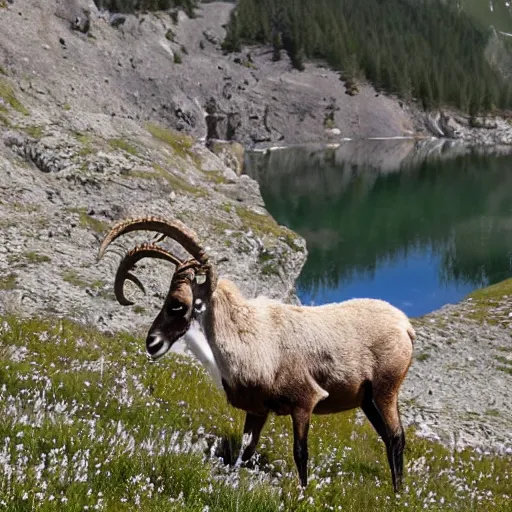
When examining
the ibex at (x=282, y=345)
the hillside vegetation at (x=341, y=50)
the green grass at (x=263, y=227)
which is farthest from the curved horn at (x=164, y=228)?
the hillside vegetation at (x=341, y=50)

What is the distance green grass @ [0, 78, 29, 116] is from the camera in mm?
32281

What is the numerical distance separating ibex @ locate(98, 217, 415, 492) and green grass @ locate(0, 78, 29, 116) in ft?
93.0

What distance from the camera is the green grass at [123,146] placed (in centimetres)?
3244

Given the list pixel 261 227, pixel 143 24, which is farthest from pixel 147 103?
pixel 261 227

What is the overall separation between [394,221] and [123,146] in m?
38.5

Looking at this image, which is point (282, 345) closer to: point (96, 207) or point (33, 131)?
point (96, 207)

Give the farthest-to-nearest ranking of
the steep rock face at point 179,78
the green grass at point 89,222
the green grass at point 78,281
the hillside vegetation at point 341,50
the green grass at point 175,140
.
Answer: the hillside vegetation at point 341,50
the steep rock face at point 179,78
the green grass at point 175,140
the green grass at point 89,222
the green grass at point 78,281

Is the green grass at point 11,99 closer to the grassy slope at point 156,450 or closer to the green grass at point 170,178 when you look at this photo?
the green grass at point 170,178

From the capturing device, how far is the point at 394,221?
64.1 metres

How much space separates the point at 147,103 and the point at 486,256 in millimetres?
60918

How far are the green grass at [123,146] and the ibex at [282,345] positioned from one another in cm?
2611

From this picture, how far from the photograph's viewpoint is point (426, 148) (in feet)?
443

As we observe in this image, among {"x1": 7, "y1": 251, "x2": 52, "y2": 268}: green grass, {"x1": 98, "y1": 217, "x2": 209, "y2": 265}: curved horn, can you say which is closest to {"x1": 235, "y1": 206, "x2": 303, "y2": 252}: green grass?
{"x1": 7, "y1": 251, "x2": 52, "y2": 268}: green grass

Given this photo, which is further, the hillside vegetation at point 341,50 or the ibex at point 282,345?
the hillside vegetation at point 341,50
